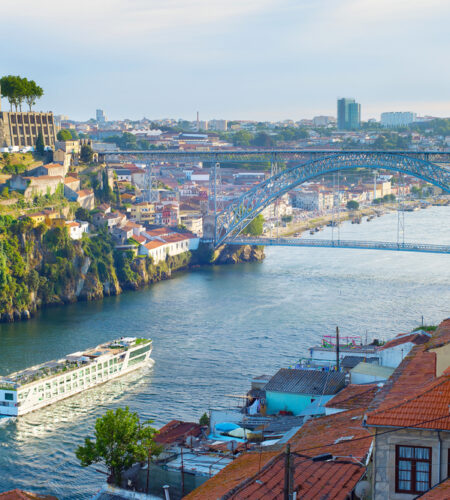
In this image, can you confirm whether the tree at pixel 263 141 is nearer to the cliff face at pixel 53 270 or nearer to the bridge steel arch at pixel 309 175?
the bridge steel arch at pixel 309 175

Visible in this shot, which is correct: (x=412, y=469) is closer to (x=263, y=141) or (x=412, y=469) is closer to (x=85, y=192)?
(x=85, y=192)

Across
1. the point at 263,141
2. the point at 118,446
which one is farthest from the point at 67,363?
the point at 263,141

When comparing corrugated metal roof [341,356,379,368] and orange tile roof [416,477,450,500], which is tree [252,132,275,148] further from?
orange tile roof [416,477,450,500]

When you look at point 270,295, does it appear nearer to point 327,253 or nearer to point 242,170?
point 327,253

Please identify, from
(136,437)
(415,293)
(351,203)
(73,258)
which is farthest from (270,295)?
(351,203)

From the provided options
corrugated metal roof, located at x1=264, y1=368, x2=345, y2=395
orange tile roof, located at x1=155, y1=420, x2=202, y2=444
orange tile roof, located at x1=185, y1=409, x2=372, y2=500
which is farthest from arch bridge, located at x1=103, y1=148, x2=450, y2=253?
orange tile roof, located at x1=185, y1=409, x2=372, y2=500

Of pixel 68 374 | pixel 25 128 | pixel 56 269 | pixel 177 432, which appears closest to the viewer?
pixel 177 432
